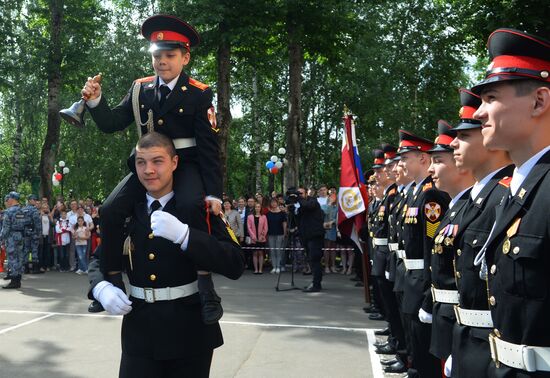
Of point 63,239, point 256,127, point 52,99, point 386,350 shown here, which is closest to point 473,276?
point 386,350

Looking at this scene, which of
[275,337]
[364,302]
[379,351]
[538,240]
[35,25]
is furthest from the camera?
[35,25]

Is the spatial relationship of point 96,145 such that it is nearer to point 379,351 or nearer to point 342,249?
point 342,249

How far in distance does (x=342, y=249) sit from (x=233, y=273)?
11.7 metres

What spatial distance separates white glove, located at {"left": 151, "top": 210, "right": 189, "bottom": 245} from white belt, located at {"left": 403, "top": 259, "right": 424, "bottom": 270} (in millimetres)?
2715

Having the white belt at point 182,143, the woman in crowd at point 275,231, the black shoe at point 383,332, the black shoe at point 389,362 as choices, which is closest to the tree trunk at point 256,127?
the woman in crowd at point 275,231

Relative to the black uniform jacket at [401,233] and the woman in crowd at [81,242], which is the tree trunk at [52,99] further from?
the black uniform jacket at [401,233]

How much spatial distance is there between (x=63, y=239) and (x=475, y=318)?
48.4 feet

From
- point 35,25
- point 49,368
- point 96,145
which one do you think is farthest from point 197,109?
point 96,145

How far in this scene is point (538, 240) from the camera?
6.72 ft

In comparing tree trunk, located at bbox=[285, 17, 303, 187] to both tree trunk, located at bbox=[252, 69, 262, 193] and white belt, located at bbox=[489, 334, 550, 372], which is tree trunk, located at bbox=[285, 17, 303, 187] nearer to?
tree trunk, located at bbox=[252, 69, 262, 193]

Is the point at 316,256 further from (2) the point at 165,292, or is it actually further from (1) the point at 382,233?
(2) the point at 165,292

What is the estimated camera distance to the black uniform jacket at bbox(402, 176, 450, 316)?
4.73 metres

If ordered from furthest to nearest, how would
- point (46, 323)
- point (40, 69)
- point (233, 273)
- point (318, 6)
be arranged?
point (40, 69) < point (318, 6) < point (46, 323) < point (233, 273)

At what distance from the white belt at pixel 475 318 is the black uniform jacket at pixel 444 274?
700mm
